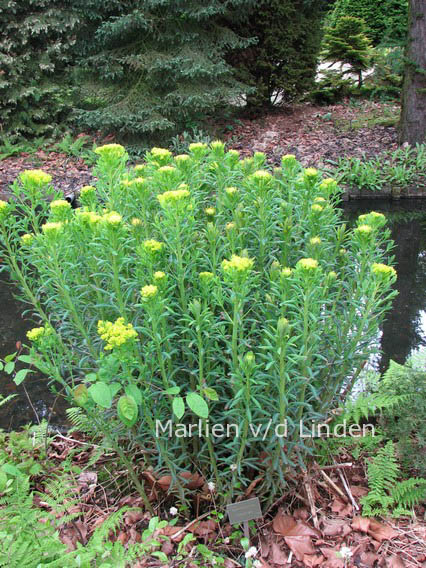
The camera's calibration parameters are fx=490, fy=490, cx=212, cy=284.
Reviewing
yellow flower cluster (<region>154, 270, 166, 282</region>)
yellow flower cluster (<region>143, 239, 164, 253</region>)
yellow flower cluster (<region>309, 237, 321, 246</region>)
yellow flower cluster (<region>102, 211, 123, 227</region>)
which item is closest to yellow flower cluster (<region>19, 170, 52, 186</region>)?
yellow flower cluster (<region>102, 211, 123, 227</region>)

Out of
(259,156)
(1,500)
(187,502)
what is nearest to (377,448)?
(187,502)

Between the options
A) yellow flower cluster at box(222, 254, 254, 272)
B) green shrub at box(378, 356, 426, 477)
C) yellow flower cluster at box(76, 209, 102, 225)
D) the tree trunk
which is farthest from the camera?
the tree trunk

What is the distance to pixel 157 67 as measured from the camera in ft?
24.7

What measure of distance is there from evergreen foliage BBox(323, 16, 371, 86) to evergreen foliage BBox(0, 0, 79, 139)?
19.4ft

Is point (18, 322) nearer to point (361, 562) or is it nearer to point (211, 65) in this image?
point (361, 562)

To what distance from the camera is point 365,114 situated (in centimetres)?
960

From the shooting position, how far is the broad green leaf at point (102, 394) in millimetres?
1370

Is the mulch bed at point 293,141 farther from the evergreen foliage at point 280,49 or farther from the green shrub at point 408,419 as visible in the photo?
the green shrub at point 408,419

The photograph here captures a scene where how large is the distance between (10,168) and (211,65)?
3.63 meters

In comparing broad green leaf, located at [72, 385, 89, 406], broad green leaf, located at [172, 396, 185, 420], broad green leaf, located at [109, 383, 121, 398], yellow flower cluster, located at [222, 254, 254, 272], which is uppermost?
yellow flower cluster, located at [222, 254, 254, 272]

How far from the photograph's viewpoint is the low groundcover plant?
1482mm

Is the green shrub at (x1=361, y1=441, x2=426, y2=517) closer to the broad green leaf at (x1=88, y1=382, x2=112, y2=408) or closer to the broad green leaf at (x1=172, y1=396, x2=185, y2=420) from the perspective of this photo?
the broad green leaf at (x1=172, y1=396, x2=185, y2=420)

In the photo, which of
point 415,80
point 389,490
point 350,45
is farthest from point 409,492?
point 350,45

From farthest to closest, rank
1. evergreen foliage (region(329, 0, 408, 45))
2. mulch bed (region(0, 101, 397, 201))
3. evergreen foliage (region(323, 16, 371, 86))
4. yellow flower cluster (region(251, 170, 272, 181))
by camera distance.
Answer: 1. evergreen foliage (region(329, 0, 408, 45))
2. evergreen foliage (region(323, 16, 371, 86))
3. mulch bed (region(0, 101, 397, 201))
4. yellow flower cluster (region(251, 170, 272, 181))
